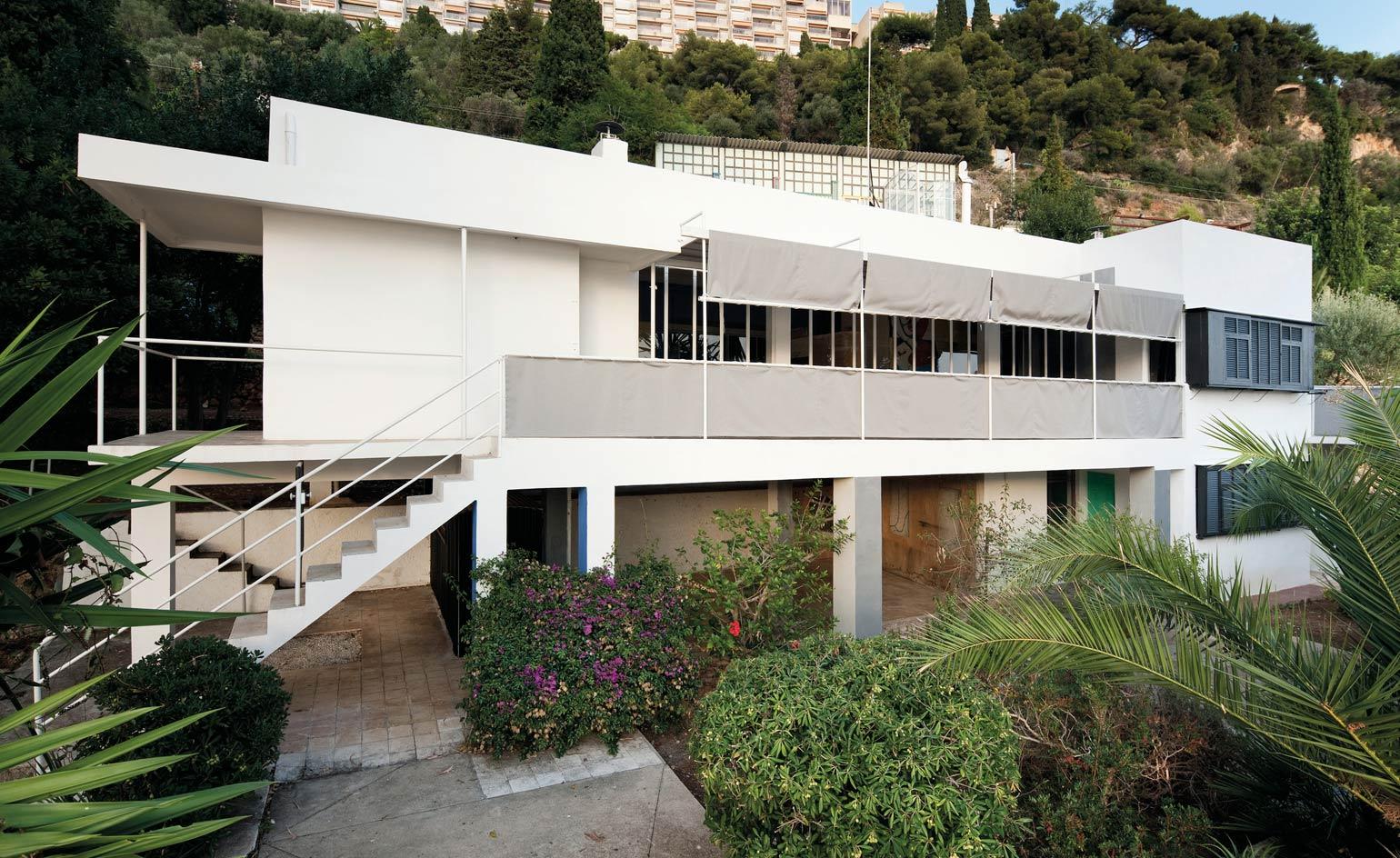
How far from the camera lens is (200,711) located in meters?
4.73

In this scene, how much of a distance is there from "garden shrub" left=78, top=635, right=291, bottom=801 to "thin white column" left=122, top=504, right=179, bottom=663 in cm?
117

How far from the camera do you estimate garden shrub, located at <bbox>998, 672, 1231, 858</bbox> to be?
14.6 ft

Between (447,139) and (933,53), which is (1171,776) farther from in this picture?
(933,53)

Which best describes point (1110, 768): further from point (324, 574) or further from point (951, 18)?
point (951, 18)

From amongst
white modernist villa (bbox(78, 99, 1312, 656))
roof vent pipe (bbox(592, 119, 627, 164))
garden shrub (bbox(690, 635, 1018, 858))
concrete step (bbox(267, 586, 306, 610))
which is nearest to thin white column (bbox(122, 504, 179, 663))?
white modernist villa (bbox(78, 99, 1312, 656))

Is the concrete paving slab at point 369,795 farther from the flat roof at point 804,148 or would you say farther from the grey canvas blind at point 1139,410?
the flat roof at point 804,148

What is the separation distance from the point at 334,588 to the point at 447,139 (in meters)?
5.43

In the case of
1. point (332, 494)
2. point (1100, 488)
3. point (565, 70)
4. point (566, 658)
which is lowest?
point (566, 658)

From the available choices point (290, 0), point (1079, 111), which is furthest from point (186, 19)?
point (290, 0)

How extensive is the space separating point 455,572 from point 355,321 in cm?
342

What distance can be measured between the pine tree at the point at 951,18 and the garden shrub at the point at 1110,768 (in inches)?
2146

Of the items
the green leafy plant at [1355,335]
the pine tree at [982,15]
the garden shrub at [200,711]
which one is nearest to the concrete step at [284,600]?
the garden shrub at [200,711]

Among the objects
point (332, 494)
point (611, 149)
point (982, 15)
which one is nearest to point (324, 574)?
point (332, 494)

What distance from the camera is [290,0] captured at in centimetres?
8162
